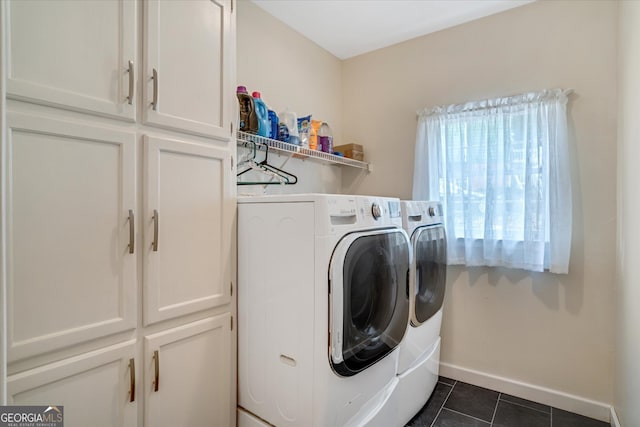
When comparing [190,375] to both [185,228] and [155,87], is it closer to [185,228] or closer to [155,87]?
[185,228]

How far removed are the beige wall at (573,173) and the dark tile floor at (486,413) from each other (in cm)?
15

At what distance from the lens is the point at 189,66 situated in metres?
1.36

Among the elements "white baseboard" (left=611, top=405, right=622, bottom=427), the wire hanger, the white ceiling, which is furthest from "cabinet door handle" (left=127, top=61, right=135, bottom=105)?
"white baseboard" (left=611, top=405, right=622, bottom=427)

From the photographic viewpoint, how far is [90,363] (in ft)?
3.60

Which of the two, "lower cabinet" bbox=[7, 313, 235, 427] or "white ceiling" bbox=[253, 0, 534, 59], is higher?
"white ceiling" bbox=[253, 0, 534, 59]

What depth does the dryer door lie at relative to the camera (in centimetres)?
126

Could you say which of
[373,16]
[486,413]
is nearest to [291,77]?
[373,16]

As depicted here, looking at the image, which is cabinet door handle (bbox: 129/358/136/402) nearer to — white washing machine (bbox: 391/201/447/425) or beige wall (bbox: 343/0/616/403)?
white washing machine (bbox: 391/201/447/425)

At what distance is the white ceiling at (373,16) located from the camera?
214cm

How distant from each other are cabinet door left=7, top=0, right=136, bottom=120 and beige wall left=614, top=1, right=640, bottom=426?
2.10 m

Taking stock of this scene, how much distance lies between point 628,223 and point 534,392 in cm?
128

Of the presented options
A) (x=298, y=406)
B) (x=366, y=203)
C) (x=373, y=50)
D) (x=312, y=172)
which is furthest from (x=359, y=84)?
(x=298, y=406)

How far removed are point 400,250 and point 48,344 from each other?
142 centimetres

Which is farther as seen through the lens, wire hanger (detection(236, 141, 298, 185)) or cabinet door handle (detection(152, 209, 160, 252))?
wire hanger (detection(236, 141, 298, 185))
